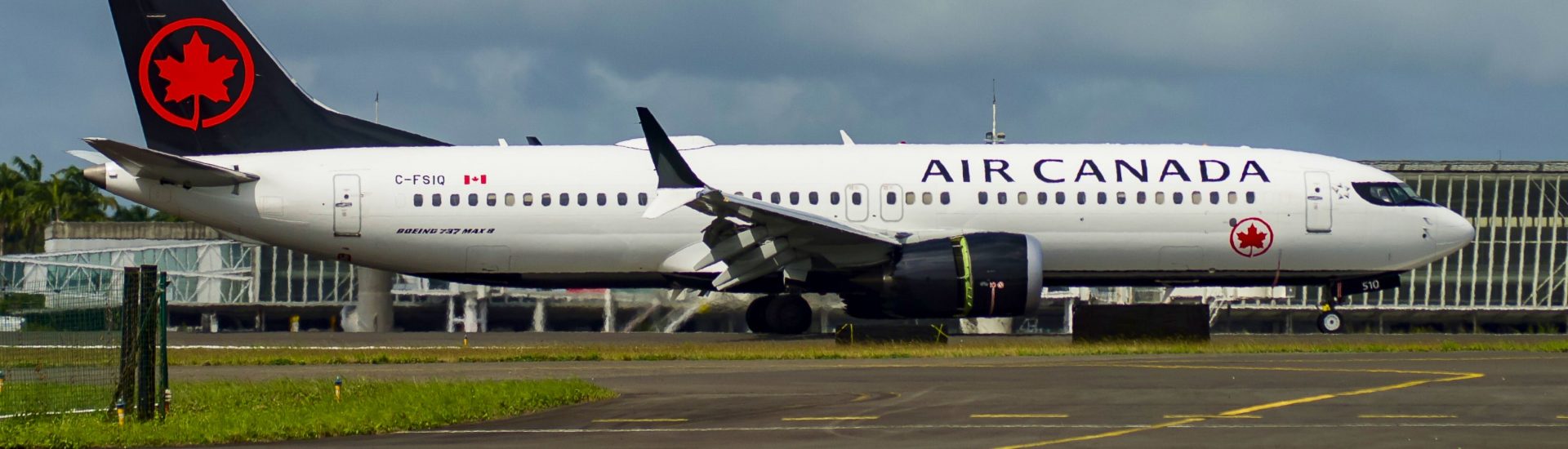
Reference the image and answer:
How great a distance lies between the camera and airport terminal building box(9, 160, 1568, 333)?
55750 millimetres

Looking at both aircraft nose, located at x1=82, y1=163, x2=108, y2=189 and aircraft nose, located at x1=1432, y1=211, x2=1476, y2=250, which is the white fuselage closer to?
aircraft nose, located at x1=82, y1=163, x2=108, y2=189

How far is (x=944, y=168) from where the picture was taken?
28969mm

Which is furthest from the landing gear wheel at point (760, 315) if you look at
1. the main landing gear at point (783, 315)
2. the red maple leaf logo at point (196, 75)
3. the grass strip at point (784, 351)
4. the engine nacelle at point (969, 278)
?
the red maple leaf logo at point (196, 75)

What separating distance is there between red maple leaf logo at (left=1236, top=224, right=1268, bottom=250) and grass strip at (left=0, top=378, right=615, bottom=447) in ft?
51.1

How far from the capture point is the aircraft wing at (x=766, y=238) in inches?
→ 1014

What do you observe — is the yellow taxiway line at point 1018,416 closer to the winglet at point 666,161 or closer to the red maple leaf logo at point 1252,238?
the winglet at point 666,161

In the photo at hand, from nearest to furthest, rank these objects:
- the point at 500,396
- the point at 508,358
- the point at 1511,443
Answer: the point at 1511,443 < the point at 500,396 < the point at 508,358

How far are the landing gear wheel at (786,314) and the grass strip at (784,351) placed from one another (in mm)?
2835

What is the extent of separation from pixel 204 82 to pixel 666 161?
9291mm

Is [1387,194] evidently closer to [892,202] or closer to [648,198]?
[892,202]

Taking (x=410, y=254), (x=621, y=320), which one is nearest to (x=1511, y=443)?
(x=410, y=254)

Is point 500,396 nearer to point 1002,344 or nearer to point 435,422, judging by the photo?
point 435,422

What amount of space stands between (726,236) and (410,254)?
19.7 ft

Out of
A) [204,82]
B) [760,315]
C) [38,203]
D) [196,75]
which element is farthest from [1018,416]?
[38,203]
